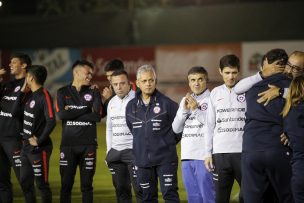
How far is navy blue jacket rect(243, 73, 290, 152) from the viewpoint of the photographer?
7070 mm

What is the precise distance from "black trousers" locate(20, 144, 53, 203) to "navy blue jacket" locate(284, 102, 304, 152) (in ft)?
11.9

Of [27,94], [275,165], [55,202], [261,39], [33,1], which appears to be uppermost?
[33,1]

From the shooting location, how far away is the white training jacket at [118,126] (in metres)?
9.35

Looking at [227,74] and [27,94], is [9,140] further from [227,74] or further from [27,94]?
[227,74]

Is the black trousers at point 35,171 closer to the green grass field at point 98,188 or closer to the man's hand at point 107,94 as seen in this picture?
the man's hand at point 107,94

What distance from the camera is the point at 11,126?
10008 mm

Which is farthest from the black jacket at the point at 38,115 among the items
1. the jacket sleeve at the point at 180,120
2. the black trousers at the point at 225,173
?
the black trousers at the point at 225,173

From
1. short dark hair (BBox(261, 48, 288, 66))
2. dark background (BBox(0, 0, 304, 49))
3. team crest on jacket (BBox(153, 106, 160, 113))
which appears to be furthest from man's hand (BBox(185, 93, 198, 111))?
dark background (BBox(0, 0, 304, 49))

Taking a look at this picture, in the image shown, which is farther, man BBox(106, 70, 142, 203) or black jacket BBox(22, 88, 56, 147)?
black jacket BBox(22, 88, 56, 147)

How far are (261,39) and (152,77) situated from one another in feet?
58.1

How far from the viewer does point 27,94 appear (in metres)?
9.98

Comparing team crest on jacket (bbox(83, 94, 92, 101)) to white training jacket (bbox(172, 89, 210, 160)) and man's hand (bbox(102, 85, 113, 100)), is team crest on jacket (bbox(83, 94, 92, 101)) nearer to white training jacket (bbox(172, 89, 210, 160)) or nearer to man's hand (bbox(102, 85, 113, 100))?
man's hand (bbox(102, 85, 113, 100))

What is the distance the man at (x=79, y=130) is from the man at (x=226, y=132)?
182 centimetres

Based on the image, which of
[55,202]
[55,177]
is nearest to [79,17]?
[55,177]
